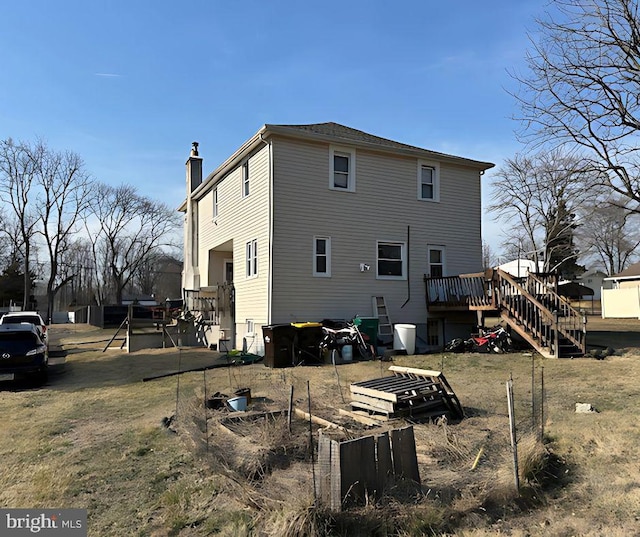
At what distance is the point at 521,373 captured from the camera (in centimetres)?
1018

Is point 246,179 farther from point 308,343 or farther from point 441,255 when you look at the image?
point 441,255

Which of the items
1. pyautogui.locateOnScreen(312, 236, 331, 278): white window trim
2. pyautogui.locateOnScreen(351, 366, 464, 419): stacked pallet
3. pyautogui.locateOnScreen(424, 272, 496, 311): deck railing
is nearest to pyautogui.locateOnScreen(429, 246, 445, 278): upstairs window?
pyautogui.locateOnScreen(424, 272, 496, 311): deck railing

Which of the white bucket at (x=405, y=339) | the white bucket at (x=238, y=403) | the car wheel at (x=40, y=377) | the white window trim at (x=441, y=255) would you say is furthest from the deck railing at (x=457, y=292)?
the car wheel at (x=40, y=377)

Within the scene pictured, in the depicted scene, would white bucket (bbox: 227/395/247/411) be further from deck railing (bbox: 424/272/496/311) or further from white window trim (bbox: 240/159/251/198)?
white window trim (bbox: 240/159/251/198)

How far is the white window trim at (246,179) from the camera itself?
16297mm

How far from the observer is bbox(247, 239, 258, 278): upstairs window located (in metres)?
15.5

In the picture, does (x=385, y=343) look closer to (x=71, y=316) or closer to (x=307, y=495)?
(x=307, y=495)

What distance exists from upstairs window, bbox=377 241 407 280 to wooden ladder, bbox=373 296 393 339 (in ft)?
2.69

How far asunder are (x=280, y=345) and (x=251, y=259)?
431cm

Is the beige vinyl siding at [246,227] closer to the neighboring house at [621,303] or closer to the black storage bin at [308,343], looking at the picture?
the black storage bin at [308,343]

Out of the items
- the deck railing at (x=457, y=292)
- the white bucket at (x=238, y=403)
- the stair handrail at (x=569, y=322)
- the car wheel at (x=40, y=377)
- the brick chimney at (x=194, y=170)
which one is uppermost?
the brick chimney at (x=194, y=170)

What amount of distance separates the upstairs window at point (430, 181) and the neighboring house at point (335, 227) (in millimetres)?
36

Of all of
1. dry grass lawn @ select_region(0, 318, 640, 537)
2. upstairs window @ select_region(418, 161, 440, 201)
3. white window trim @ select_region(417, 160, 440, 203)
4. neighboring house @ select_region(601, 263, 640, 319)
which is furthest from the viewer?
neighboring house @ select_region(601, 263, 640, 319)

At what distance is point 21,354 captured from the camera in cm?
1131
